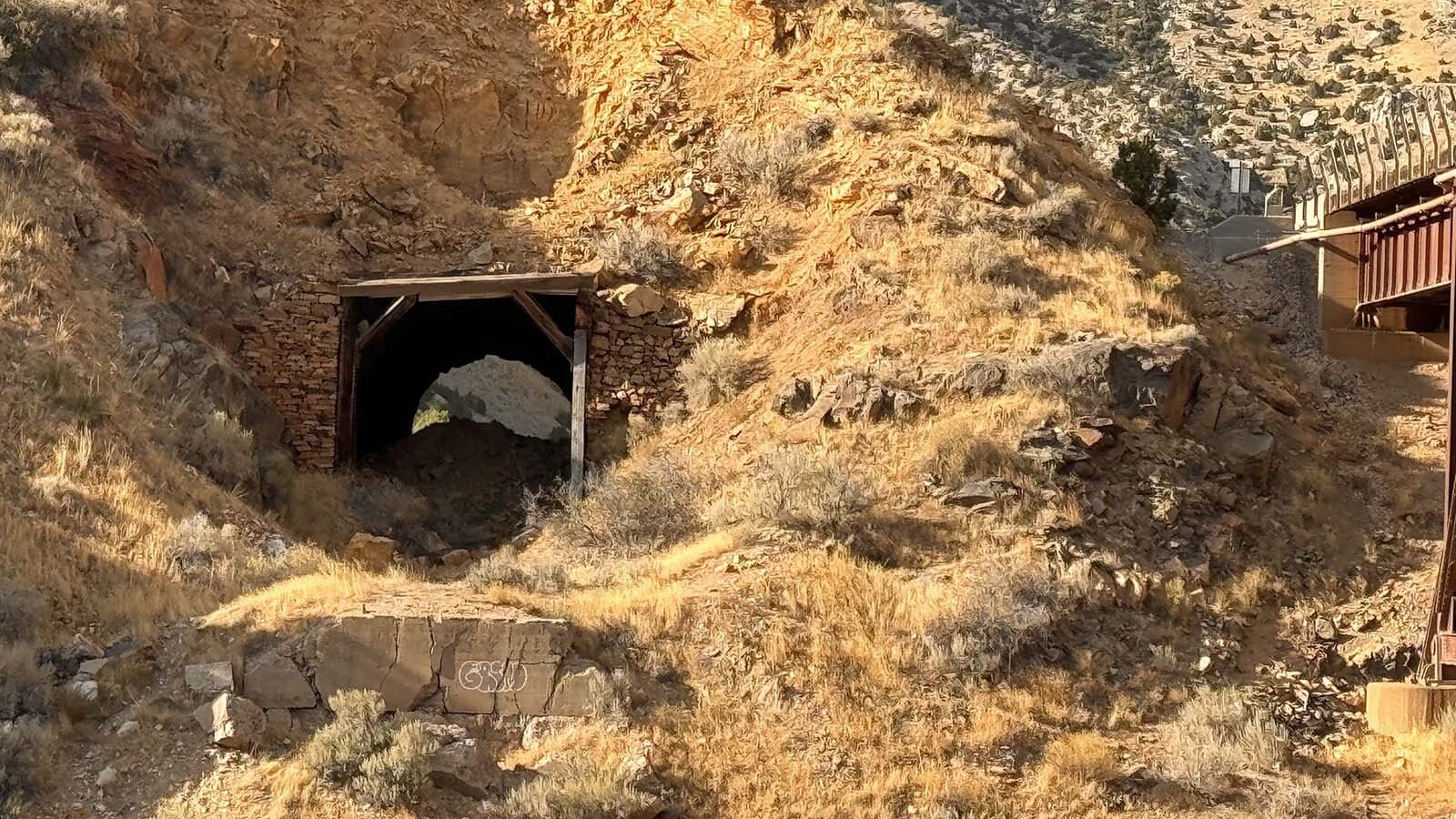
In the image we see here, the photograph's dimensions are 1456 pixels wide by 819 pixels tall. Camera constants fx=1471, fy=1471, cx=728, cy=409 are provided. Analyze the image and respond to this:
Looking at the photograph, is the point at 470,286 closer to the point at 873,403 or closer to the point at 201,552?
the point at 873,403

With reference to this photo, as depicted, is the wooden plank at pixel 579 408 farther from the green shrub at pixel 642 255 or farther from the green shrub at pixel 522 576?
the green shrub at pixel 522 576

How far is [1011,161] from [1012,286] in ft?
8.73

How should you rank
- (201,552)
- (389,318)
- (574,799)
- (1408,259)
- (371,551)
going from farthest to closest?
(389,318) → (371,551) → (1408,259) → (201,552) → (574,799)

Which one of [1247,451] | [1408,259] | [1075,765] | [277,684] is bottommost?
[1075,765]

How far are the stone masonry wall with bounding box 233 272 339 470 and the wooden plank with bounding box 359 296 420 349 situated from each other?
15.9 inches

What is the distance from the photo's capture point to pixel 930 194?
19234 millimetres

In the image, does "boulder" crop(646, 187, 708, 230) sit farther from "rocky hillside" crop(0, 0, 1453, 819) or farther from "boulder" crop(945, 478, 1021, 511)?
"boulder" crop(945, 478, 1021, 511)

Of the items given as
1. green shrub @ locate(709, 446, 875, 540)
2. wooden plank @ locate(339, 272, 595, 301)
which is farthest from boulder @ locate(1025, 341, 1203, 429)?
wooden plank @ locate(339, 272, 595, 301)

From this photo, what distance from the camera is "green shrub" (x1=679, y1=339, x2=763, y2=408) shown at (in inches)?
707

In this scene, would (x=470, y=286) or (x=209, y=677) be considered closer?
(x=209, y=677)

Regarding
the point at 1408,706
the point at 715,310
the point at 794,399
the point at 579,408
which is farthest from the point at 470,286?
the point at 1408,706

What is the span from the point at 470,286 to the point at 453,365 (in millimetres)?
9161

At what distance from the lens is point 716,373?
1803 centimetres

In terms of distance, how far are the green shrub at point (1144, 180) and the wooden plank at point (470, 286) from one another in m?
10.4
